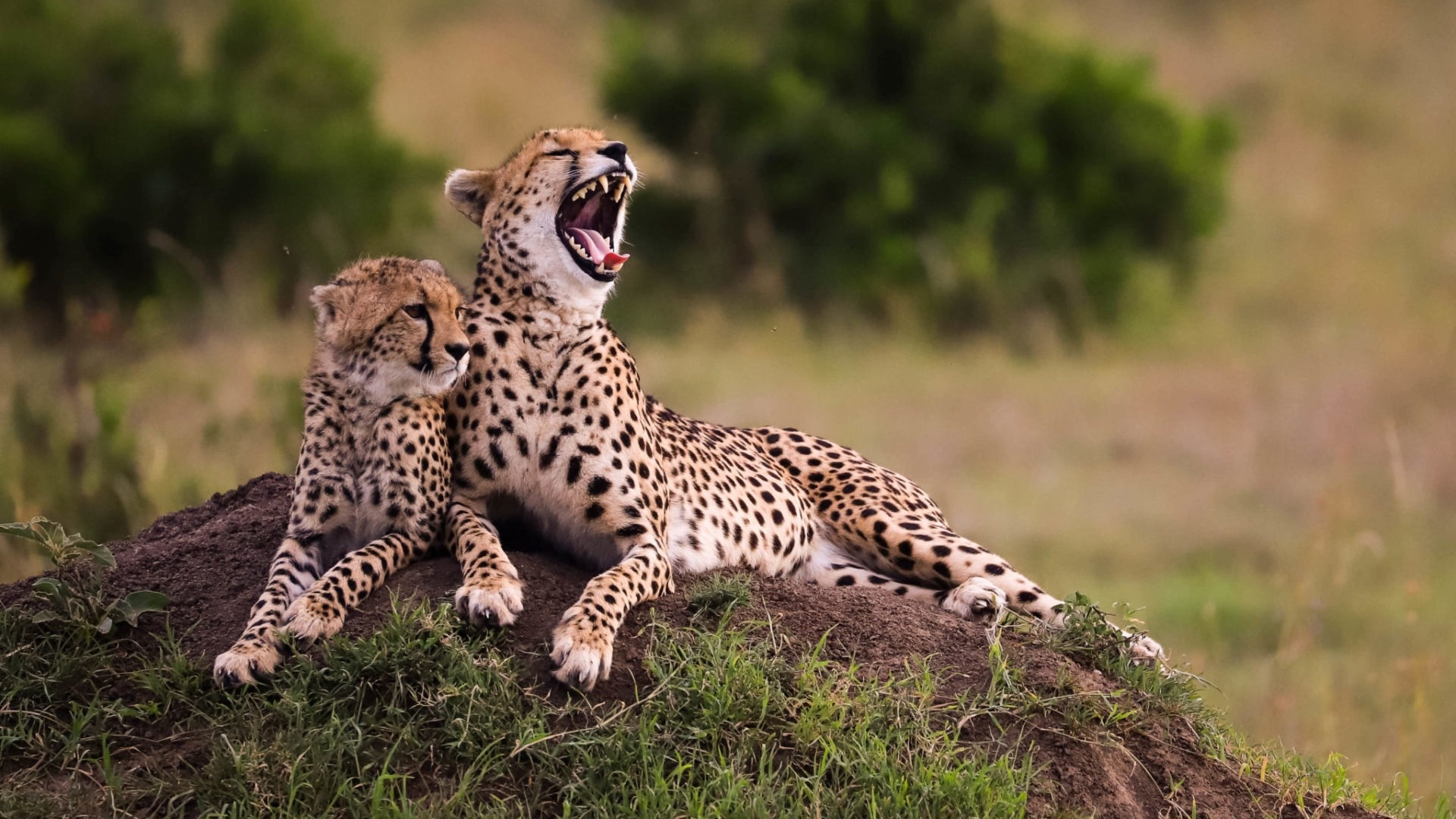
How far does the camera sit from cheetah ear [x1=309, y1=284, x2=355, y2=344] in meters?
4.13

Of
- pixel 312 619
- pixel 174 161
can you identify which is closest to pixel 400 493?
pixel 312 619

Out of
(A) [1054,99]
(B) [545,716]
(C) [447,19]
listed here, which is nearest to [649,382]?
(A) [1054,99]

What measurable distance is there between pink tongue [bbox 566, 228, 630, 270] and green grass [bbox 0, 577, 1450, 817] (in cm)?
96

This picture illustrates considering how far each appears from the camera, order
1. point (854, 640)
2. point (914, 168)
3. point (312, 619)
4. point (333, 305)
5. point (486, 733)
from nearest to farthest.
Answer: point (486, 733)
point (312, 619)
point (854, 640)
point (333, 305)
point (914, 168)

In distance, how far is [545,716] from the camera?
11.8 feet

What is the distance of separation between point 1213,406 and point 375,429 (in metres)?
8.04

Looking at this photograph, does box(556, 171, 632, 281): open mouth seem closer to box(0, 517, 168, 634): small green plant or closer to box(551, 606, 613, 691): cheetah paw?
box(551, 606, 613, 691): cheetah paw

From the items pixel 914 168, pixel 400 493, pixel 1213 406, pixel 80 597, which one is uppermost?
pixel 914 168

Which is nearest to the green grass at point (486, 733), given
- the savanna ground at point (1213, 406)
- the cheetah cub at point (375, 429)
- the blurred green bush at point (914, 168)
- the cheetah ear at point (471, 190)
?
the cheetah cub at point (375, 429)

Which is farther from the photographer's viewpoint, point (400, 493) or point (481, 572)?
point (400, 493)

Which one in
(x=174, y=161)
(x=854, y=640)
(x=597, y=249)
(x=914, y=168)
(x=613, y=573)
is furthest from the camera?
(x=914, y=168)

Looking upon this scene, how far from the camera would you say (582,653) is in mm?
3631

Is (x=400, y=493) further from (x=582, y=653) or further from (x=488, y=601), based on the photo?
(x=582, y=653)

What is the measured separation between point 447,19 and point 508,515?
16.4m
